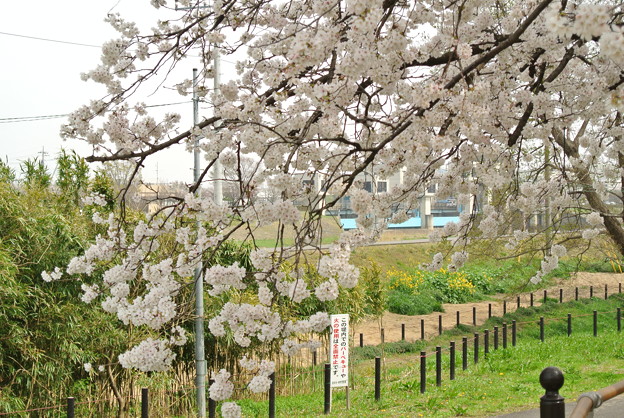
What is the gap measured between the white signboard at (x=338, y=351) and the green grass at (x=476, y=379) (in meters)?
0.43

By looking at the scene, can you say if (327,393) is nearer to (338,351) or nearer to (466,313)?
(338,351)

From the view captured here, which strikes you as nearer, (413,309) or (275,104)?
(275,104)

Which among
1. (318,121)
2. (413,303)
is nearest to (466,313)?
(413,303)

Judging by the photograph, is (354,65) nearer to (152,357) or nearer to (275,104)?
(275,104)

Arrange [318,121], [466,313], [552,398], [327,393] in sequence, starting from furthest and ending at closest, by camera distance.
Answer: [466,313], [327,393], [318,121], [552,398]

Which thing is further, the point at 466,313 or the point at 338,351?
the point at 466,313

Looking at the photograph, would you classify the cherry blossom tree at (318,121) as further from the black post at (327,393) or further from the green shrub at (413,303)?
the green shrub at (413,303)

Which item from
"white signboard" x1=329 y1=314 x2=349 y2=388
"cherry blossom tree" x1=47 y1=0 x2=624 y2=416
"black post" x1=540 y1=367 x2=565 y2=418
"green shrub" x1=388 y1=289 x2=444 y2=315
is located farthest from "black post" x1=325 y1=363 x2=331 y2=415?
"green shrub" x1=388 y1=289 x2=444 y2=315

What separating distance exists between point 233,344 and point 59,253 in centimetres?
319

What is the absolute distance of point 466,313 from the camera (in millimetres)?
18688

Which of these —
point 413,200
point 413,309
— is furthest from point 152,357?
point 413,309

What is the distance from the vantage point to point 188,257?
124 inches

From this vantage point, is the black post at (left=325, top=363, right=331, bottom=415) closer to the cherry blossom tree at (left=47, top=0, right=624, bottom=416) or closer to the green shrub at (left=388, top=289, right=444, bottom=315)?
the cherry blossom tree at (left=47, top=0, right=624, bottom=416)

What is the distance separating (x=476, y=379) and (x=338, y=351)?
245 cm
